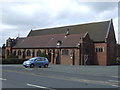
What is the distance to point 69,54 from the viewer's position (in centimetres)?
6075

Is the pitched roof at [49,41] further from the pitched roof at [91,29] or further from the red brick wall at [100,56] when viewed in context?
the red brick wall at [100,56]

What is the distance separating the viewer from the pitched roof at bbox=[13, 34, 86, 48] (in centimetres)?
6285

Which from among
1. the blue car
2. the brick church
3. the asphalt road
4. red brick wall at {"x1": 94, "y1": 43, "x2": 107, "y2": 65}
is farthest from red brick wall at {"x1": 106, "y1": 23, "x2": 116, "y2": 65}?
the asphalt road

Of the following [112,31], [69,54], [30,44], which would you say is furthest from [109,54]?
[30,44]

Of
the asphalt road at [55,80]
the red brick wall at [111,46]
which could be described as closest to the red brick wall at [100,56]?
the red brick wall at [111,46]

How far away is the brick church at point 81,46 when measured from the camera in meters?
60.3

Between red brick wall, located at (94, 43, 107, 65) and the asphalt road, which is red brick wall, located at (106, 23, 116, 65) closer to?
red brick wall, located at (94, 43, 107, 65)

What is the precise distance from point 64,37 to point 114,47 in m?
14.7

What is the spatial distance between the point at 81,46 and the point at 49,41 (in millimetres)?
13362

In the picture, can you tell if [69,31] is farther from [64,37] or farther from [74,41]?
[74,41]

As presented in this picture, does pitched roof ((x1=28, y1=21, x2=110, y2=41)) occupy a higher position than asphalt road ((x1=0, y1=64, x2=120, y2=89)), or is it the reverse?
pitched roof ((x1=28, y1=21, x2=110, y2=41))

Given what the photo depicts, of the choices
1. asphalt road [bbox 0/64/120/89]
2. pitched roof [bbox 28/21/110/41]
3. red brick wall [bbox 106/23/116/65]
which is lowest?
asphalt road [bbox 0/64/120/89]

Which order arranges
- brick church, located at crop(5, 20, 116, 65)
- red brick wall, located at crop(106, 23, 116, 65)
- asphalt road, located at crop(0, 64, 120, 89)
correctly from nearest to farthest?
asphalt road, located at crop(0, 64, 120, 89), brick church, located at crop(5, 20, 116, 65), red brick wall, located at crop(106, 23, 116, 65)

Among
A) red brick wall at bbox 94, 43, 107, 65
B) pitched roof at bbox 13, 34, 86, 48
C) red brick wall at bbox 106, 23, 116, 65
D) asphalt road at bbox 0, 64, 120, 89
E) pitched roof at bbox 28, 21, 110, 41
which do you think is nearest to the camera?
asphalt road at bbox 0, 64, 120, 89
